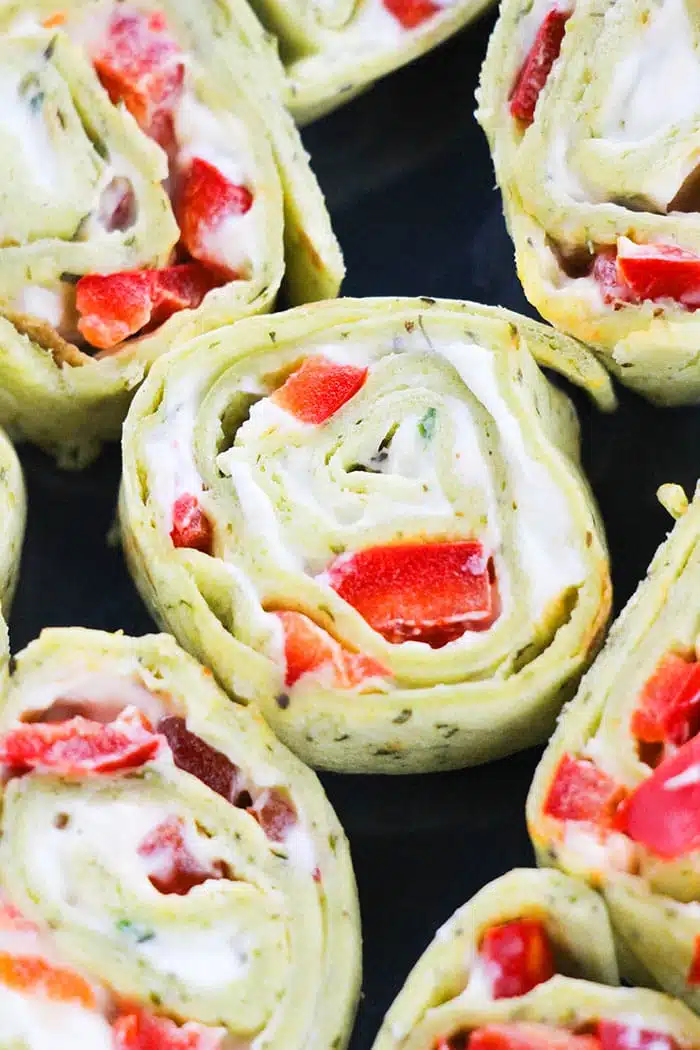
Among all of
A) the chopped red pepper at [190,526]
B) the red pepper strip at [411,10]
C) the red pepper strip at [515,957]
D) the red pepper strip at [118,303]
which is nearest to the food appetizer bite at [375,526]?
the chopped red pepper at [190,526]

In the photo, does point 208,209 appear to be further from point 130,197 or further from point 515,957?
point 515,957

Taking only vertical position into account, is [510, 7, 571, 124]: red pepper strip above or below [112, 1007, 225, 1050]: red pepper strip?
above

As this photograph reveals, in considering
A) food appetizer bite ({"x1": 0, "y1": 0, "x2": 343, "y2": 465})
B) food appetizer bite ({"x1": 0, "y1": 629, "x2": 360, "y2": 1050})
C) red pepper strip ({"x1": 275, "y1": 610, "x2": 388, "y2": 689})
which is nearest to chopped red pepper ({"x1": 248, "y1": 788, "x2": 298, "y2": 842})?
food appetizer bite ({"x1": 0, "y1": 629, "x2": 360, "y2": 1050})

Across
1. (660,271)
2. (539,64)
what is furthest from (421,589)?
(539,64)

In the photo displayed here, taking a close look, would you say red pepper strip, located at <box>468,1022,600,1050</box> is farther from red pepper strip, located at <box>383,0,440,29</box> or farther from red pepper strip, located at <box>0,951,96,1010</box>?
red pepper strip, located at <box>383,0,440,29</box>

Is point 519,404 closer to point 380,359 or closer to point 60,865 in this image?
point 380,359

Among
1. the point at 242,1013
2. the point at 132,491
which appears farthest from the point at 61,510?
the point at 242,1013

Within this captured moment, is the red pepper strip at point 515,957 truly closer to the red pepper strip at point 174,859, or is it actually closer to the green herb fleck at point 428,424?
the red pepper strip at point 174,859
